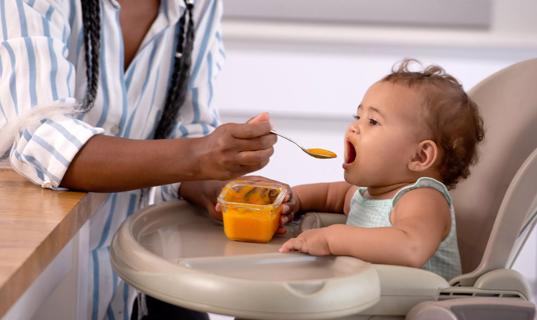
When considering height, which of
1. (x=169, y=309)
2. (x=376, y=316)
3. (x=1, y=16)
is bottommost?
(x=169, y=309)

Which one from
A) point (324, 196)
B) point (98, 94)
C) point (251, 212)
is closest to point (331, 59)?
point (324, 196)

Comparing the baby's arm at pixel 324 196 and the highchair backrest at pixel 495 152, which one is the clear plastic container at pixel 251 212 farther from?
the highchair backrest at pixel 495 152

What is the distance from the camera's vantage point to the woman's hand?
3.46ft

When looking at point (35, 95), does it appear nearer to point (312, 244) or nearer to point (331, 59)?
point (312, 244)

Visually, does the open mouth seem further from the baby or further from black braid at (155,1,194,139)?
black braid at (155,1,194,139)

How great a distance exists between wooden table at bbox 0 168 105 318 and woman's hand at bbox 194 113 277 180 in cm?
15

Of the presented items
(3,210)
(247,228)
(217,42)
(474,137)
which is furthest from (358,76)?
(3,210)

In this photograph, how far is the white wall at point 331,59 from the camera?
7.76ft

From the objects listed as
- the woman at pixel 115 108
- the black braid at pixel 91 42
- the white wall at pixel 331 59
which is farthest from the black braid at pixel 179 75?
the white wall at pixel 331 59

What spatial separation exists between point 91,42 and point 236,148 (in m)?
0.30

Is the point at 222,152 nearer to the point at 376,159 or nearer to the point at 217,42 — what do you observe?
the point at 376,159

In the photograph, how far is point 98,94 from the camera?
1257mm

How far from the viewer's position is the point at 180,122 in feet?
4.80

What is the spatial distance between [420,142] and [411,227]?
0.60 ft
